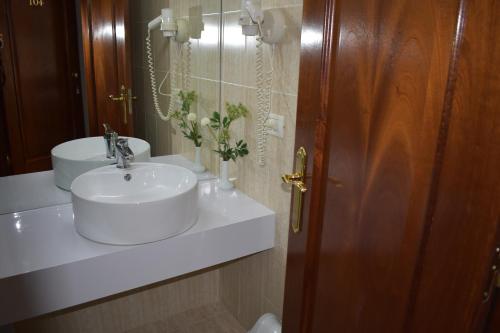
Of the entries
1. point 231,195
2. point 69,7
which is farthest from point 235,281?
point 69,7

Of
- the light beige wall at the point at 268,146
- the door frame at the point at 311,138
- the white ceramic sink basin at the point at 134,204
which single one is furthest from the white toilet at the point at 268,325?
the white ceramic sink basin at the point at 134,204

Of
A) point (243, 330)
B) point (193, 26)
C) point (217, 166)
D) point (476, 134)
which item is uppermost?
point (193, 26)

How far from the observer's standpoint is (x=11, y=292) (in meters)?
1.08

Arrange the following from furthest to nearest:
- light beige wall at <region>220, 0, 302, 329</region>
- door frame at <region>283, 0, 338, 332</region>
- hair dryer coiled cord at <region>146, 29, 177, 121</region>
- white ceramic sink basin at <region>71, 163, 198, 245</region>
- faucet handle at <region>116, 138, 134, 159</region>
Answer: hair dryer coiled cord at <region>146, 29, 177, 121</region> < faucet handle at <region>116, 138, 134, 159</region> < light beige wall at <region>220, 0, 302, 329</region> < white ceramic sink basin at <region>71, 163, 198, 245</region> < door frame at <region>283, 0, 338, 332</region>

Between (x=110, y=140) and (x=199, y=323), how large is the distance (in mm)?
1091

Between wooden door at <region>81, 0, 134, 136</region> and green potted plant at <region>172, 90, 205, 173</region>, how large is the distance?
0.25 meters

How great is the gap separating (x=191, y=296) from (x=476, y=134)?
178cm

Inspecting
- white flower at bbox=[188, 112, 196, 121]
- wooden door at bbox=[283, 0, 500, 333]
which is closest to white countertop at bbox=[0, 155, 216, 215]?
white flower at bbox=[188, 112, 196, 121]

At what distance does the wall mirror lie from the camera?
1253 millimetres

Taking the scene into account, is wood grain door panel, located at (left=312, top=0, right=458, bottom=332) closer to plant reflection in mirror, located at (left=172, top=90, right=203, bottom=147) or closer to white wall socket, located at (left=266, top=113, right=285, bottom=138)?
white wall socket, located at (left=266, top=113, right=285, bottom=138)

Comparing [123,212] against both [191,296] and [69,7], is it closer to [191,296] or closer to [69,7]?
[69,7]

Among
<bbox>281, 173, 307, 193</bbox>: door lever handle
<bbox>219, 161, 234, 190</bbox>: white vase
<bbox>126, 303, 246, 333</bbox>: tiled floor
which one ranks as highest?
<bbox>281, 173, 307, 193</bbox>: door lever handle

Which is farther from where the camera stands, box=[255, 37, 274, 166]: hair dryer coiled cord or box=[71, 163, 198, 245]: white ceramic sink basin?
box=[255, 37, 274, 166]: hair dryer coiled cord

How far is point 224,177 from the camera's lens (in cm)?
173
